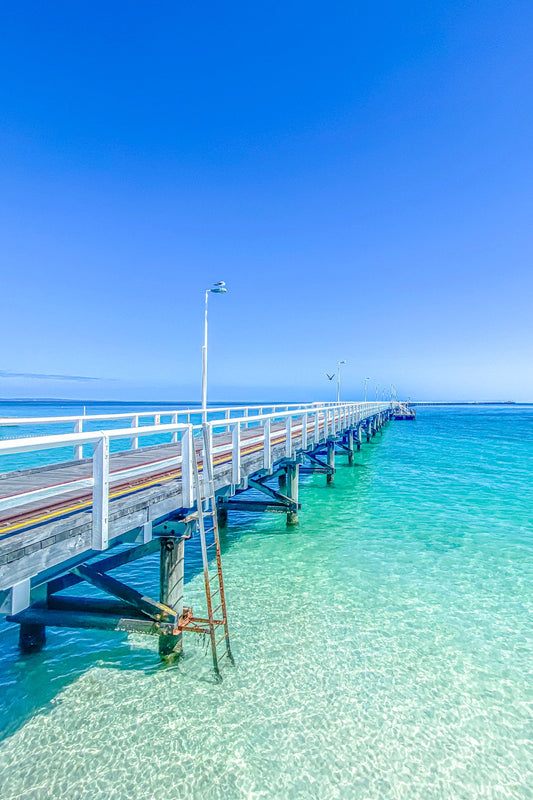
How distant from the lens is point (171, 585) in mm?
6480

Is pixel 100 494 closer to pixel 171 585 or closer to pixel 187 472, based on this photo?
pixel 187 472

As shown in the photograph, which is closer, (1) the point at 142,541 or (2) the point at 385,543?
(1) the point at 142,541

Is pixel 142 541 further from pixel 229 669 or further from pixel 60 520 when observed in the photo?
pixel 229 669

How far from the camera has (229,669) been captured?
6266 millimetres

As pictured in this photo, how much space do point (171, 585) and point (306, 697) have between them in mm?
2390

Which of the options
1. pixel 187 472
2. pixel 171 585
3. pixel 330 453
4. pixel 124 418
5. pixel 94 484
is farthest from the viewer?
pixel 330 453

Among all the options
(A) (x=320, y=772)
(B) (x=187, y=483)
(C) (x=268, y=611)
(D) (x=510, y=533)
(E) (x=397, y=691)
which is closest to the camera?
(A) (x=320, y=772)

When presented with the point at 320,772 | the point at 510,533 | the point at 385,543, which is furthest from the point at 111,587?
the point at 510,533

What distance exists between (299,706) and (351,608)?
9.19 feet

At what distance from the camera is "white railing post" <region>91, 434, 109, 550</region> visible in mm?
4523

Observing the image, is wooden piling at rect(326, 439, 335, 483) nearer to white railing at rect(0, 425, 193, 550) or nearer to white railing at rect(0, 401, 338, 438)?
white railing at rect(0, 401, 338, 438)

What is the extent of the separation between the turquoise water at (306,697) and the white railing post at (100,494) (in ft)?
8.07

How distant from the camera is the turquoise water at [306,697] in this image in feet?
15.0

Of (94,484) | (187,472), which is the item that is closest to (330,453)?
(187,472)
